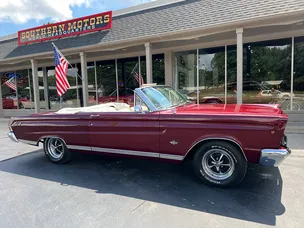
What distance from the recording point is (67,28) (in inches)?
438

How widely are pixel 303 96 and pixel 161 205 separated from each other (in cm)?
871

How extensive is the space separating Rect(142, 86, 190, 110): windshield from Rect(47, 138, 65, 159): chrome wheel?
239 cm

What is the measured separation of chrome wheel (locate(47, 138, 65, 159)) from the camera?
507 centimetres

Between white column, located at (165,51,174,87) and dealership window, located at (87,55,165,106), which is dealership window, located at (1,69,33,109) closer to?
dealership window, located at (87,55,165,106)

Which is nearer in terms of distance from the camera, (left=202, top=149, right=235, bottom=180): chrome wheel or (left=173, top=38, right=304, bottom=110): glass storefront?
(left=202, top=149, right=235, bottom=180): chrome wheel

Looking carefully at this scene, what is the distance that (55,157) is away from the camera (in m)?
5.06

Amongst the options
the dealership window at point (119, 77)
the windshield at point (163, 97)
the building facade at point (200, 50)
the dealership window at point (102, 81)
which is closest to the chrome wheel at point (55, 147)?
the windshield at point (163, 97)

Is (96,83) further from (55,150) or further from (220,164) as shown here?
(220,164)

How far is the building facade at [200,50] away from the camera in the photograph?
7441 mm

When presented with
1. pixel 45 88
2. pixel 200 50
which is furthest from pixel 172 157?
pixel 45 88

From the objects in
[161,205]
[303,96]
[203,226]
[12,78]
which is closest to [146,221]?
[161,205]

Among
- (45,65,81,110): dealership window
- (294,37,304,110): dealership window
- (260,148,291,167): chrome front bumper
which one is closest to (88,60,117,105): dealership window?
(45,65,81,110): dealership window

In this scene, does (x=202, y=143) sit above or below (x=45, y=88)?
below

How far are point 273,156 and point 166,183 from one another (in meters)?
1.68
